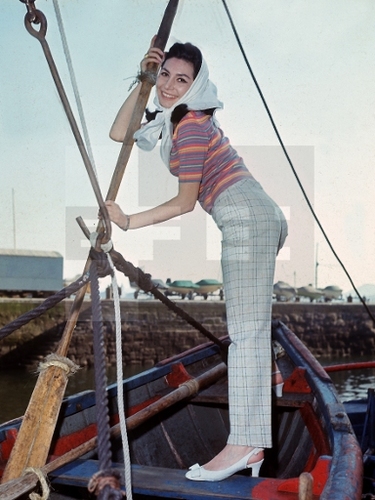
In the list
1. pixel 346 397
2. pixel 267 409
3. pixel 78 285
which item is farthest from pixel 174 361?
pixel 346 397

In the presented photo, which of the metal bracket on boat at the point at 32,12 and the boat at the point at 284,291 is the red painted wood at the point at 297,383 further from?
the boat at the point at 284,291

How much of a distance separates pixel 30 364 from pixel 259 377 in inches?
623

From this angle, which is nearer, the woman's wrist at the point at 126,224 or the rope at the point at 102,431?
the rope at the point at 102,431

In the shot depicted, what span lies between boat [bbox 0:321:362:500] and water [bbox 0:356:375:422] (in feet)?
27.0

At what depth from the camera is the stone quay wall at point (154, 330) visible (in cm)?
1703

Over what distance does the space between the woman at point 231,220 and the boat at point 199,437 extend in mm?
211

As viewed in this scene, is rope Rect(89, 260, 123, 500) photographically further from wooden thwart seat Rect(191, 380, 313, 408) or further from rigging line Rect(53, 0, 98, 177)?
wooden thwart seat Rect(191, 380, 313, 408)

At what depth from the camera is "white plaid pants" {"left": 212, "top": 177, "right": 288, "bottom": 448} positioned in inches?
84.2

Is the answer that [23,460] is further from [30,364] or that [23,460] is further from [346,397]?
[30,364]

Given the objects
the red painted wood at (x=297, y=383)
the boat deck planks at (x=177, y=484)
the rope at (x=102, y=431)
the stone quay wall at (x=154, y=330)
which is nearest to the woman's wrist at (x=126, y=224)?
the rope at (x=102, y=431)

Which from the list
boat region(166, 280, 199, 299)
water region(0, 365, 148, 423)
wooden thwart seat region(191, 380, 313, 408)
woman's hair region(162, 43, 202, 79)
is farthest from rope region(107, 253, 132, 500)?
boat region(166, 280, 199, 299)

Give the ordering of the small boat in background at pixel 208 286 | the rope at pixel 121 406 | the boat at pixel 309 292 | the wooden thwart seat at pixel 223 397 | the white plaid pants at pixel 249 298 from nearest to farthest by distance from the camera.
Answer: the rope at pixel 121 406 < the white plaid pants at pixel 249 298 < the wooden thwart seat at pixel 223 397 < the small boat in background at pixel 208 286 < the boat at pixel 309 292

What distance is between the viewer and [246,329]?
7.15 feet

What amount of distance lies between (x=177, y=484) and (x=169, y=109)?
1.55m
